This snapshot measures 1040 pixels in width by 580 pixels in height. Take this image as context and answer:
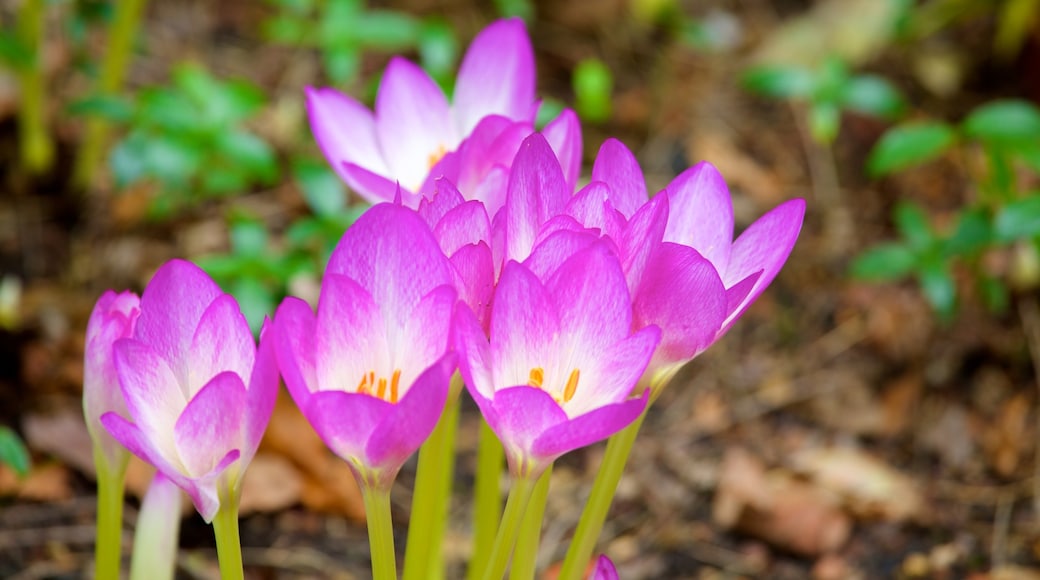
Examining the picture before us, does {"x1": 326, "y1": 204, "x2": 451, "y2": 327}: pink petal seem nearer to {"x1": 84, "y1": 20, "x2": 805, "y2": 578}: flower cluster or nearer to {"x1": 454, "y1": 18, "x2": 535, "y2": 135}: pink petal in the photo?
{"x1": 84, "y1": 20, "x2": 805, "y2": 578}: flower cluster

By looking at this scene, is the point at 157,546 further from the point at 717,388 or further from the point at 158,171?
the point at 717,388

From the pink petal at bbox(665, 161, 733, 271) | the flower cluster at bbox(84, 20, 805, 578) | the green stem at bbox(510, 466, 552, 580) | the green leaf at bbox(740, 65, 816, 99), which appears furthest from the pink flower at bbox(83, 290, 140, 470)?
the green leaf at bbox(740, 65, 816, 99)

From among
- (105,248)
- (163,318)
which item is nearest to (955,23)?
(105,248)

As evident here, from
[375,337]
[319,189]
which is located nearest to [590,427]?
[375,337]

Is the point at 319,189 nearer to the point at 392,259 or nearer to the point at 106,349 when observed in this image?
the point at 106,349

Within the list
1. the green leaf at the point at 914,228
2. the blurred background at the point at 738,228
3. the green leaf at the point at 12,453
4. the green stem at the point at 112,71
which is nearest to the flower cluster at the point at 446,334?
the green leaf at the point at 12,453

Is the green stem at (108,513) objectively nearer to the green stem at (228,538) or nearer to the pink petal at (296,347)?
the green stem at (228,538)
